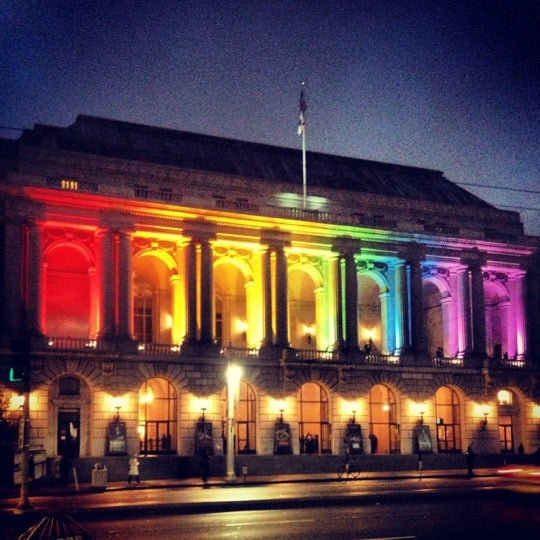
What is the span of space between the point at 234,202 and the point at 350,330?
12.8 m

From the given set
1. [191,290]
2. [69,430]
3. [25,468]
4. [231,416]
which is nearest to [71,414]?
[69,430]

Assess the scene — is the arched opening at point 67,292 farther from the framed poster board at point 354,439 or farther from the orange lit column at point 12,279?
the framed poster board at point 354,439

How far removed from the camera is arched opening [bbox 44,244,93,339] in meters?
63.0

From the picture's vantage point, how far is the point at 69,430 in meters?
58.2

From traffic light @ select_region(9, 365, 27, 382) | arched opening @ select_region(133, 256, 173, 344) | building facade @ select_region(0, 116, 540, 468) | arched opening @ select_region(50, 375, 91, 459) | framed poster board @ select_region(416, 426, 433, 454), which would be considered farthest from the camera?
framed poster board @ select_region(416, 426, 433, 454)

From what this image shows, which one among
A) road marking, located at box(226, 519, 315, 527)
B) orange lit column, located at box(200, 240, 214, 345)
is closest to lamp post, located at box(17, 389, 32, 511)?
road marking, located at box(226, 519, 315, 527)

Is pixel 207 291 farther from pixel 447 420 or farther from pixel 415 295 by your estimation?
pixel 447 420

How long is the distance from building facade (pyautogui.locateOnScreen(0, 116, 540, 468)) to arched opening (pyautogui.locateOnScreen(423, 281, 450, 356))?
0.67 ft

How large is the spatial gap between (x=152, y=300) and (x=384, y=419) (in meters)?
19.3

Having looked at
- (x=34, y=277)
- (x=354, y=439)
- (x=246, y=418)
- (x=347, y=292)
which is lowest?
(x=354, y=439)

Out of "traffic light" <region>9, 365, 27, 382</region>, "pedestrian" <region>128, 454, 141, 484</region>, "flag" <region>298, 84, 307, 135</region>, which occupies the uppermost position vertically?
"flag" <region>298, 84, 307, 135</region>

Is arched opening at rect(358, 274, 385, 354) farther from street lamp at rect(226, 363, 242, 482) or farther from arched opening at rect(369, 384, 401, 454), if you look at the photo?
street lamp at rect(226, 363, 242, 482)

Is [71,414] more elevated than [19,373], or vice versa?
[19,373]

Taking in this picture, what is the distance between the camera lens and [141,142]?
72312mm
